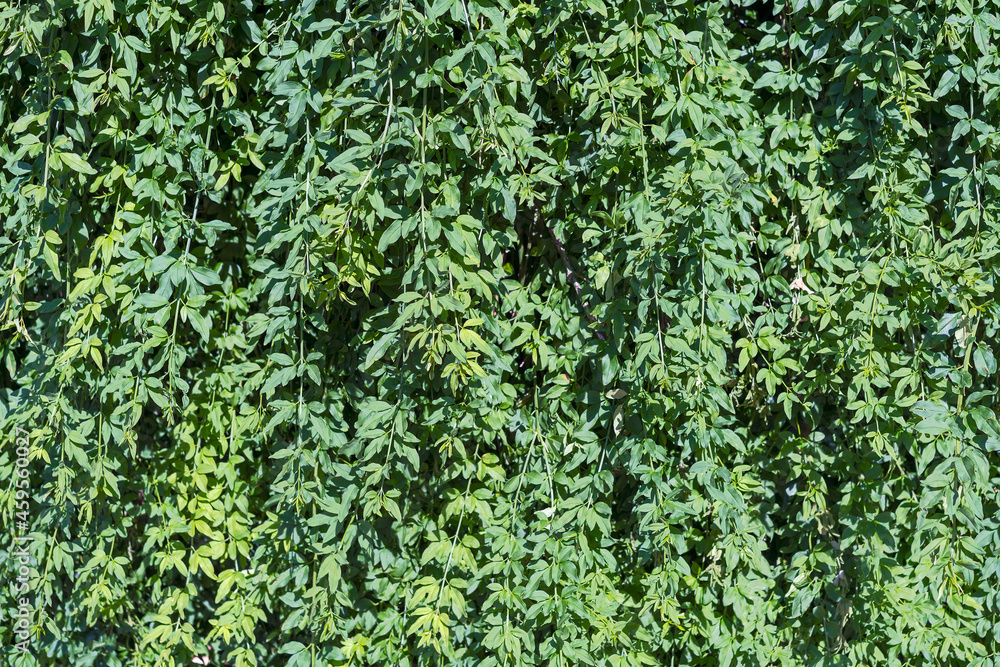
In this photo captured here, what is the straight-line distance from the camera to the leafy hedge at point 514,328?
163 cm

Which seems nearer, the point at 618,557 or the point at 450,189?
the point at 450,189

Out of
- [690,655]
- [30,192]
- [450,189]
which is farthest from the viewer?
[690,655]

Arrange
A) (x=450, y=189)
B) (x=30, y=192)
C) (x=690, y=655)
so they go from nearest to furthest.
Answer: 1. (x=450, y=189)
2. (x=30, y=192)
3. (x=690, y=655)

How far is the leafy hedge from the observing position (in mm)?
1633

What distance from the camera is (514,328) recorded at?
177 centimetres

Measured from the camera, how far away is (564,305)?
5.83ft

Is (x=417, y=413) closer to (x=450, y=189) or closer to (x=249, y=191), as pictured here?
(x=450, y=189)

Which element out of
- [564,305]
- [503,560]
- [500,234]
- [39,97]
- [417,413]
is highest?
[39,97]

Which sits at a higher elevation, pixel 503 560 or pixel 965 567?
pixel 503 560

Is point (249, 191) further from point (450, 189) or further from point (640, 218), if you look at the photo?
point (640, 218)

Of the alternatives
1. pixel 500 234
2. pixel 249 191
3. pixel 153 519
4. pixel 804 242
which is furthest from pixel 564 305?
pixel 153 519

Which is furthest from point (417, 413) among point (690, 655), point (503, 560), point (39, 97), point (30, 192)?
point (39, 97)

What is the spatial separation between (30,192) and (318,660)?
1.21 meters

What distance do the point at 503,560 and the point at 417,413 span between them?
37 centimetres
